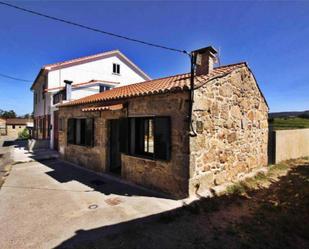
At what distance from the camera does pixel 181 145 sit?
253 inches

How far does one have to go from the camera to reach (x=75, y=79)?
65.9 feet

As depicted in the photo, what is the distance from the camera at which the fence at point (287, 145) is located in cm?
1184

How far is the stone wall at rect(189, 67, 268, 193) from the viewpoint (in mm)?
6609

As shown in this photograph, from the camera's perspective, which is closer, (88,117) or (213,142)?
(213,142)

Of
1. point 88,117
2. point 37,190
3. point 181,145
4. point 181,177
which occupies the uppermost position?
point 88,117

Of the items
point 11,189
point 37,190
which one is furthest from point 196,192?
point 11,189

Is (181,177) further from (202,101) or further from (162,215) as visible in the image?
(202,101)

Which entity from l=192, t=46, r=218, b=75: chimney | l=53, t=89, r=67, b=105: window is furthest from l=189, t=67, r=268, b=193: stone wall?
l=53, t=89, r=67, b=105: window

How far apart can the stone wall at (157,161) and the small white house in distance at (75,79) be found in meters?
8.12

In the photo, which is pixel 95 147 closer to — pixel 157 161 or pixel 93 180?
pixel 93 180

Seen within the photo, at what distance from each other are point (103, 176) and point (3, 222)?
14.8ft

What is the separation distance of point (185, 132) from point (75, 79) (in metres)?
17.1

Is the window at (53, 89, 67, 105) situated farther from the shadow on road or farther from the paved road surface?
the paved road surface

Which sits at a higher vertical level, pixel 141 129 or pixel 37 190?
pixel 141 129
